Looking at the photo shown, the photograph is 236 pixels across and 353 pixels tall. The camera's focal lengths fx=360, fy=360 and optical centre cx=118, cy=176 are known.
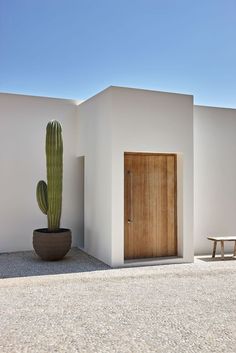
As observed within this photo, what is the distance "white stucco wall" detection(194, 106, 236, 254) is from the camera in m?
9.01

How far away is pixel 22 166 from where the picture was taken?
29.2ft

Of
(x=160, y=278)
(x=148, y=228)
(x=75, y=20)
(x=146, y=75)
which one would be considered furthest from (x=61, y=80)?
(x=160, y=278)

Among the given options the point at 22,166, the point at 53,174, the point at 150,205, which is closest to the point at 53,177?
the point at 53,174

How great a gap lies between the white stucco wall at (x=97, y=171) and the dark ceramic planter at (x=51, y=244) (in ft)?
2.50

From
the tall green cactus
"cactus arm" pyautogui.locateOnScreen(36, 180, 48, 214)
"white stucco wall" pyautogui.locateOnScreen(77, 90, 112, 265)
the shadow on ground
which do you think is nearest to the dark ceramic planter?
the shadow on ground

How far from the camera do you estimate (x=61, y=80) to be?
9891mm

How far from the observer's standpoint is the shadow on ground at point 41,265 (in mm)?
6730

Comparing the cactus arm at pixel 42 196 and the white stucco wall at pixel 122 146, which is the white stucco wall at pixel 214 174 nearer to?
the white stucco wall at pixel 122 146

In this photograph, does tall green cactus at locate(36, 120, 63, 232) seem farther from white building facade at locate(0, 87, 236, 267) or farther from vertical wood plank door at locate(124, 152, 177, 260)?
vertical wood plank door at locate(124, 152, 177, 260)

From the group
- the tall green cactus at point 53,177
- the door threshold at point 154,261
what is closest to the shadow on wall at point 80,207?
the tall green cactus at point 53,177

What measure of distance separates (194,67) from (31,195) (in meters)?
5.60

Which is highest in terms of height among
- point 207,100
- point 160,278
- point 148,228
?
point 207,100

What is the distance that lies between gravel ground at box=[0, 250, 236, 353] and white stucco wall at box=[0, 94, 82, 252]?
6.20 ft

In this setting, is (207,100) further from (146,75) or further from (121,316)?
(121,316)
